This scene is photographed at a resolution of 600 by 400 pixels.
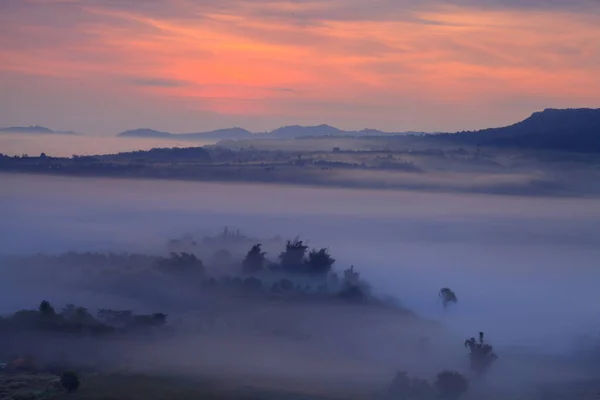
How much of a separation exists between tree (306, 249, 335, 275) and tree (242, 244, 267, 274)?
6.06m

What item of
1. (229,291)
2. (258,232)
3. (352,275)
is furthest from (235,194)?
(229,291)

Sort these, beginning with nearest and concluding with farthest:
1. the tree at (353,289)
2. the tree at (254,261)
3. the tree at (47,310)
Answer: the tree at (47,310)
the tree at (353,289)
the tree at (254,261)

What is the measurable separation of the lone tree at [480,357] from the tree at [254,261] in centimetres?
3859

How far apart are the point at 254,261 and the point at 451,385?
5643cm

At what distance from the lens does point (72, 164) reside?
17362cm

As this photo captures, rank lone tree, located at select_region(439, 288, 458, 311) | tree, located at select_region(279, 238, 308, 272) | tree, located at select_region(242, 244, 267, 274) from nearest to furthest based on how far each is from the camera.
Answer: tree, located at select_region(242, 244, 267, 274), tree, located at select_region(279, 238, 308, 272), lone tree, located at select_region(439, 288, 458, 311)


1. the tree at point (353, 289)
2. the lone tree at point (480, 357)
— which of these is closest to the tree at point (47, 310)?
the tree at point (353, 289)

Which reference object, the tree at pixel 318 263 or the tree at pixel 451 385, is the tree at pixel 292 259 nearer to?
the tree at pixel 318 263

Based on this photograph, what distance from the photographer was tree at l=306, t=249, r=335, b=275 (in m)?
117

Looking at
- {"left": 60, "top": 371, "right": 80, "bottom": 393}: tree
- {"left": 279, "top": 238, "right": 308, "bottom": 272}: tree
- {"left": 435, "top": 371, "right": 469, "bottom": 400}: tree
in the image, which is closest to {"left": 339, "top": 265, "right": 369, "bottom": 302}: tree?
{"left": 279, "top": 238, "right": 308, "bottom": 272}: tree

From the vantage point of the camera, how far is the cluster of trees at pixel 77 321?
3061 inches

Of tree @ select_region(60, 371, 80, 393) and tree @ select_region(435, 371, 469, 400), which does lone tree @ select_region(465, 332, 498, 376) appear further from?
tree @ select_region(60, 371, 80, 393)

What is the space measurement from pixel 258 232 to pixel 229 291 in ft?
196

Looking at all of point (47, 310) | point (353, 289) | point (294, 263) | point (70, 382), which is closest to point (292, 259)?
point (294, 263)
